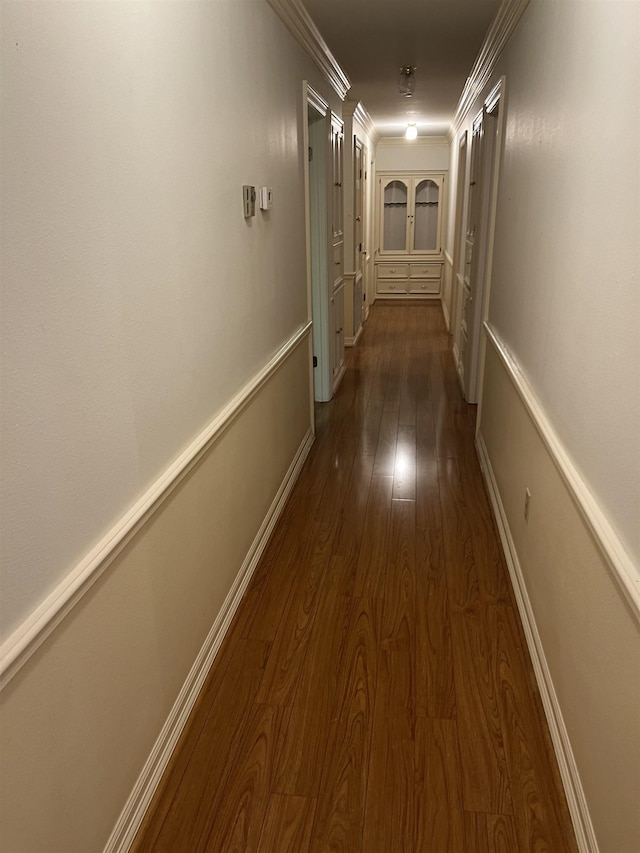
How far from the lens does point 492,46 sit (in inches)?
132

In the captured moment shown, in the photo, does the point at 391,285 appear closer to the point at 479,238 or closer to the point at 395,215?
the point at 395,215

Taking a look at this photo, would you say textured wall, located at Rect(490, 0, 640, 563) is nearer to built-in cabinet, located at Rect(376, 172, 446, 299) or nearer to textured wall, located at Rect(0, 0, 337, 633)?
textured wall, located at Rect(0, 0, 337, 633)

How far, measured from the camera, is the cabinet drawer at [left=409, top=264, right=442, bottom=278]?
970cm

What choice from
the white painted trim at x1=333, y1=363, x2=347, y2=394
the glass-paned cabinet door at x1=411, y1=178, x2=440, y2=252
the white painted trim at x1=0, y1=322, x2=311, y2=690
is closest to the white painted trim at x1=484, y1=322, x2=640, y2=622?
the white painted trim at x1=0, y1=322, x2=311, y2=690

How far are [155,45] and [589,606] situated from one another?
5.73 ft

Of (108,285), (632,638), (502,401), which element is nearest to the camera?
(632,638)

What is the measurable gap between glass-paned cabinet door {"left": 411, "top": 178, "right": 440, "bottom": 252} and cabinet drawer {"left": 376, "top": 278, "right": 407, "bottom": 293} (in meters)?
0.57

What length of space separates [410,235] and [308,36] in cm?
666

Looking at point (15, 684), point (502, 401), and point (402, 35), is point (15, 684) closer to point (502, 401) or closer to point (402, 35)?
point (502, 401)

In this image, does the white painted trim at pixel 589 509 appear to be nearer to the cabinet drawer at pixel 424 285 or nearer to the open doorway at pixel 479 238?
the open doorway at pixel 479 238

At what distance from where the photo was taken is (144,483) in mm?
1502

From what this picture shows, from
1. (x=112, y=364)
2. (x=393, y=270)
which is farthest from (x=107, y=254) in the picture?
(x=393, y=270)

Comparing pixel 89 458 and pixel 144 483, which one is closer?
pixel 89 458

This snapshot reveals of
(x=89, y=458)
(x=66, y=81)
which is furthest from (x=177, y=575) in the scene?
(x=66, y=81)
